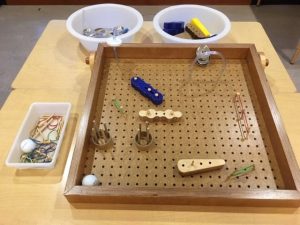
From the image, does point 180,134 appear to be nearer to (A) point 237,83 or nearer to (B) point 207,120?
(B) point 207,120

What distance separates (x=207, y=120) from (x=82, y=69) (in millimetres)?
455

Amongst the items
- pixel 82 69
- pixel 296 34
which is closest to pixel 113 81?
pixel 82 69

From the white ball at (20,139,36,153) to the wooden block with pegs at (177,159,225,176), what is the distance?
1.18 feet

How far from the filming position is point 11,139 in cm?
68

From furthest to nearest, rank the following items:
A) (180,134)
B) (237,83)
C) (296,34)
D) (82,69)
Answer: (296,34) < (82,69) < (237,83) < (180,134)

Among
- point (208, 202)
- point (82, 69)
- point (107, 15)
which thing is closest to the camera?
point (208, 202)

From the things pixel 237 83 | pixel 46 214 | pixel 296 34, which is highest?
pixel 237 83

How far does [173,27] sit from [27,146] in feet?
2.05

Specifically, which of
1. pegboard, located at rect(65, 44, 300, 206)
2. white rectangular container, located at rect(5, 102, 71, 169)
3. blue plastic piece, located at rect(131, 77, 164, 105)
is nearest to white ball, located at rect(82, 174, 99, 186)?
pegboard, located at rect(65, 44, 300, 206)

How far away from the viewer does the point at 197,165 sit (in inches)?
22.0

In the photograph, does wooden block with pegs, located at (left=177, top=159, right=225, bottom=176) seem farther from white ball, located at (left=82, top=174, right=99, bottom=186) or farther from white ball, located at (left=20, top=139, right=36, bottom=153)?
white ball, located at (left=20, top=139, right=36, bottom=153)

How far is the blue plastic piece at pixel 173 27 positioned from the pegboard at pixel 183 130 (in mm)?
170

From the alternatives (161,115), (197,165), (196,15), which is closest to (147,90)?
(161,115)

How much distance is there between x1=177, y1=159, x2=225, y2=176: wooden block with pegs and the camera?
553 mm
